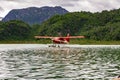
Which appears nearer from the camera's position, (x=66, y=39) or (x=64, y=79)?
(x=64, y=79)

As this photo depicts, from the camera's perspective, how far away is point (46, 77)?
3762cm

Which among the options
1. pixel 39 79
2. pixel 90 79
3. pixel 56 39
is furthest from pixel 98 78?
pixel 56 39

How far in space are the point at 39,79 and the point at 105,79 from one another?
7.08 meters

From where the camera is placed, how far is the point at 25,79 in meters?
35.6

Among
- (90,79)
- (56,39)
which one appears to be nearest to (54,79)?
(90,79)

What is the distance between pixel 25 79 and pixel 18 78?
1306 millimetres

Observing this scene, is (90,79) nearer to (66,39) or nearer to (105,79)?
(105,79)

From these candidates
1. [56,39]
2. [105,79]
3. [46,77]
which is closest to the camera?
[105,79]

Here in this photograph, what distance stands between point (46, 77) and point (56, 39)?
12958cm

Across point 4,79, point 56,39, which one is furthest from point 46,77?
point 56,39

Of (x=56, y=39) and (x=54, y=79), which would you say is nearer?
(x=54, y=79)

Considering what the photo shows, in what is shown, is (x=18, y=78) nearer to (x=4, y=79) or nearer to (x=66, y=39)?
(x=4, y=79)

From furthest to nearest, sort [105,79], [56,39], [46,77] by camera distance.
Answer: [56,39]
[46,77]
[105,79]

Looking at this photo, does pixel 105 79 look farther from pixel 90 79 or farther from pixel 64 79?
pixel 64 79
